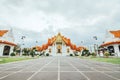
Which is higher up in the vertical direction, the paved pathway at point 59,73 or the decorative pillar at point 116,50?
the decorative pillar at point 116,50

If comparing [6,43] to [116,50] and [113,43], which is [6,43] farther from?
[116,50]

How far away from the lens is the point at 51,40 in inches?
2598

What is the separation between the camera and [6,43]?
3994cm

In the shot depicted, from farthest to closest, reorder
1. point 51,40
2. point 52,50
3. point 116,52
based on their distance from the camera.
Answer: point 51,40
point 52,50
point 116,52

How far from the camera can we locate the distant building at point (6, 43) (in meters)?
39.4

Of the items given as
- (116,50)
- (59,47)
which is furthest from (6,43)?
(116,50)

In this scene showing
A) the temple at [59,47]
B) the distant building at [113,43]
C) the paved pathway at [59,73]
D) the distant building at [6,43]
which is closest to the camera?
the paved pathway at [59,73]

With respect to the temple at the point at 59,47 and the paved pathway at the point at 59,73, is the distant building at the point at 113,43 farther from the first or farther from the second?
the paved pathway at the point at 59,73

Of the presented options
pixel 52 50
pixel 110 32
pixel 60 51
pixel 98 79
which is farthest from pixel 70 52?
pixel 98 79

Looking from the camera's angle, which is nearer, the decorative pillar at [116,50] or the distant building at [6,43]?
the decorative pillar at [116,50]

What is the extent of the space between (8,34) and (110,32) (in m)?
41.8

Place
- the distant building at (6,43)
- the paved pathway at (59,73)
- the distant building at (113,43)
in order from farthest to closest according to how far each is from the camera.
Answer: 1. the distant building at (6,43)
2. the distant building at (113,43)
3. the paved pathway at (59,73)

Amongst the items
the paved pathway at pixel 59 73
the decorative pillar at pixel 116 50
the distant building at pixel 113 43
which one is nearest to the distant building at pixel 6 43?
the paved pathway at pixel 59 73

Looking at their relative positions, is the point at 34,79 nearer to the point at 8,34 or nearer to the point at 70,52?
the point at 8,34
